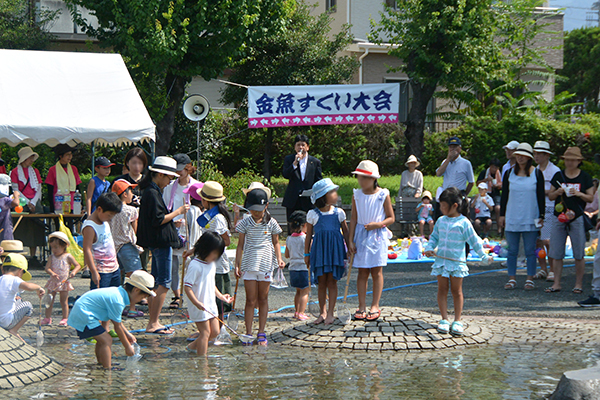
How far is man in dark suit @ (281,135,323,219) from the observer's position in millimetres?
8906

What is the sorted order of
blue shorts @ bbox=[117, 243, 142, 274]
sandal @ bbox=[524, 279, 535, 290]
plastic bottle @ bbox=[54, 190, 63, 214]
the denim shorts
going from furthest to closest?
plastic bottle @ bbox=[54, 190, 63, 214], sandal @ bbox=[524, 279, 535, 290], blue shorts @ bbox=[117, 243, 142, 274], the denim shorts

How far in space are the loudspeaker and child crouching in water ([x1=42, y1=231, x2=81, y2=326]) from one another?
24.8ft

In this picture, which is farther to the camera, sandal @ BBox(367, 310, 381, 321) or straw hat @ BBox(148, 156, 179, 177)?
straw hat @ BBox(148, 156, 179, 177)

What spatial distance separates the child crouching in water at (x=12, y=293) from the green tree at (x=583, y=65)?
38.4 metres

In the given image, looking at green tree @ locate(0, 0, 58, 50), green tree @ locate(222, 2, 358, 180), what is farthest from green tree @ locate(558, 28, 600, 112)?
green tree @ locate(0, 0, 58, 50)

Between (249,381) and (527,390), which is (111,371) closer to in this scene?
(249,381)

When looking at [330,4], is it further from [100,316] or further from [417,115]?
[100,316]

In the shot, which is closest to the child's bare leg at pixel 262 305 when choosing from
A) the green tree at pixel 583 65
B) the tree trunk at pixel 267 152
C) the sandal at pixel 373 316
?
the sandal at pixel 373 316

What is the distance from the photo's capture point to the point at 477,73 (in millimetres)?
17234

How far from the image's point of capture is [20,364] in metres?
5.16

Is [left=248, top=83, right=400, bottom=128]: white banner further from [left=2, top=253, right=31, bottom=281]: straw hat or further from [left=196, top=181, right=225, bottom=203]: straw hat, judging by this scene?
[left=2, top=253, right=31, bottom=281]: straw hat

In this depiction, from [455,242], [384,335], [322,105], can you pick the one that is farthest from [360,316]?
[322,105]

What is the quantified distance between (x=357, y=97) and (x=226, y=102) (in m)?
6.60

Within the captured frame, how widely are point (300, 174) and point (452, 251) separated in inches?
Result: 118
